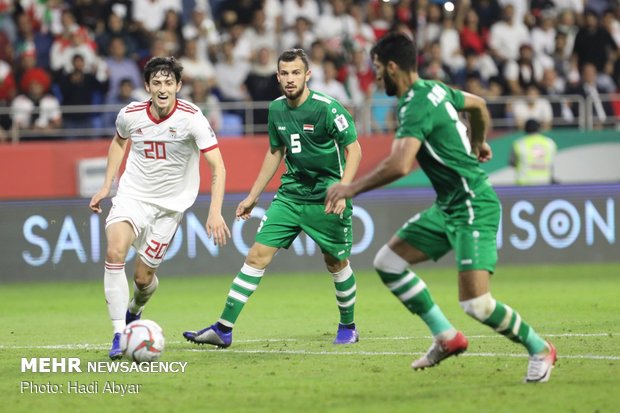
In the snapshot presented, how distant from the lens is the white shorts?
A: 9.42 metres

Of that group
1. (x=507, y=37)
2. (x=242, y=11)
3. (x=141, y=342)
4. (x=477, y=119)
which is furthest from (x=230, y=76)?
(x=477, y=119)

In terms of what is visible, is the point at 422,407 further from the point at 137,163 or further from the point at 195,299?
the point at 195,299

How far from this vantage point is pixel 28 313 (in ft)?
42.3

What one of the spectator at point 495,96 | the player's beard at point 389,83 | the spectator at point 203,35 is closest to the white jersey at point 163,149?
the player's beard at point 389,83

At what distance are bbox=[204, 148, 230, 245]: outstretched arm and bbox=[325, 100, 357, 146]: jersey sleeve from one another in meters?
0.95

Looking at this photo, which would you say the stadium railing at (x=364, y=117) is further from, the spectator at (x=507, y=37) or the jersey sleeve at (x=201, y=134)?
the jersey sleeve at (x=201, y=134)

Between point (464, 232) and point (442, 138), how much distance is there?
61 cm

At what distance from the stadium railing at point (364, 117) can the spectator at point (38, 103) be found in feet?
0.25

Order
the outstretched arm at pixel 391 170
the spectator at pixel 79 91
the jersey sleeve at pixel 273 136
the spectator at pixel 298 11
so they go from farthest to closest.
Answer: the spectator at pixel 298 11
the spectator at pixel 79 91
the jersey sleeve at pixel 273 136
the outstretched arm at pixel 391 170

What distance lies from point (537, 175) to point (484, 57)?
334 centimetres

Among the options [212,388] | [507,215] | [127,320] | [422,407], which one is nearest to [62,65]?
[507,215]

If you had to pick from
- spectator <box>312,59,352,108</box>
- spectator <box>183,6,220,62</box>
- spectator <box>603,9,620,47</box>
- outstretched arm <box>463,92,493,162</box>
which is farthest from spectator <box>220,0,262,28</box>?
outstretched arm <box>463,92,493,162</box>

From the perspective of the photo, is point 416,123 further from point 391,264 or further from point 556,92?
point 556,92

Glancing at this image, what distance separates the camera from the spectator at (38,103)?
58.9 ft
